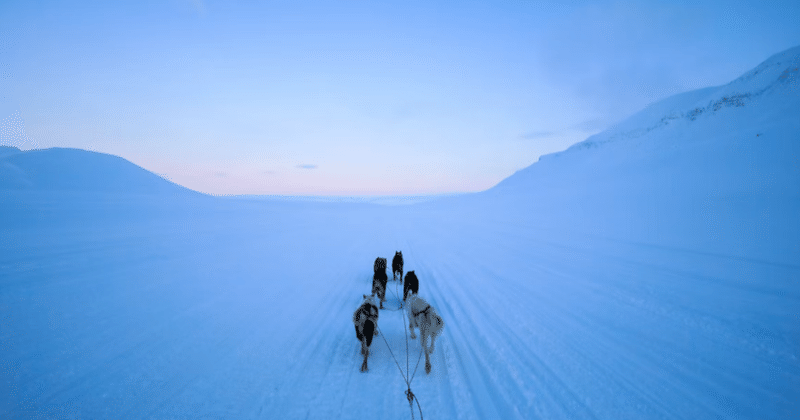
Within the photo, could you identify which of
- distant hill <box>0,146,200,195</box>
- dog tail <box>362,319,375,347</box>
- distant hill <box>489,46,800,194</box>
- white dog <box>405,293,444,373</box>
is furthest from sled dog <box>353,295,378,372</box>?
distant hill <box>0,146,200,195</box>

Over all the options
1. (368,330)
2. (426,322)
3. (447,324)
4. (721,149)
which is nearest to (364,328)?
(368,330)

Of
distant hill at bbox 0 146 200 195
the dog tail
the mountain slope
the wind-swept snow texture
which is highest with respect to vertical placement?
distant hill at bbox 0 146 200 195

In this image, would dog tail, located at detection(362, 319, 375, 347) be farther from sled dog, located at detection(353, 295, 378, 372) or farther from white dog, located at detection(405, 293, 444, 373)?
white dog, located at detection(405, 293, 444, 373)

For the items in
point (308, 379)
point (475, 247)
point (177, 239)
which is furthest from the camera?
point (177, 239)

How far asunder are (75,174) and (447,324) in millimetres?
59750

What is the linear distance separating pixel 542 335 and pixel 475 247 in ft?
27.3

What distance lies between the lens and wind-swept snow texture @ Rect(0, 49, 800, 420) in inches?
135

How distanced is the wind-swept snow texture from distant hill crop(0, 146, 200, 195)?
33.0 meters

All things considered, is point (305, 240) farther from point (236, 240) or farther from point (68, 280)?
point (68, 280)

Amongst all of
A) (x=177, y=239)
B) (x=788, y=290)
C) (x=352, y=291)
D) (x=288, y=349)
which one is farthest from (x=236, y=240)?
(x=788, y=290)

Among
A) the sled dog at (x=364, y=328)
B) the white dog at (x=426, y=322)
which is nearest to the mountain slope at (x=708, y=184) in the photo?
the white dog at (x=426, y=322)

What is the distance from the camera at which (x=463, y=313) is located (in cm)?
588

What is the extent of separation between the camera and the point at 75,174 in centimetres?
3972

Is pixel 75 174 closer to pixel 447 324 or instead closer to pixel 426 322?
pixel 447 324
